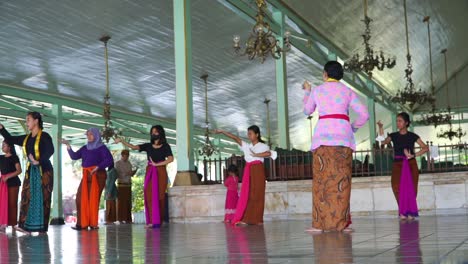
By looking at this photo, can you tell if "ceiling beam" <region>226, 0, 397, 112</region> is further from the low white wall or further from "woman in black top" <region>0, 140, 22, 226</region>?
"woman in black top" <region>0, 140, 22, 226</region>

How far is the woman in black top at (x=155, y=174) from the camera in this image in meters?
8.47

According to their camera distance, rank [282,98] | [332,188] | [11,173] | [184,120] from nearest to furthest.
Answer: [332,188], [11,173], [184,120], [282,98]

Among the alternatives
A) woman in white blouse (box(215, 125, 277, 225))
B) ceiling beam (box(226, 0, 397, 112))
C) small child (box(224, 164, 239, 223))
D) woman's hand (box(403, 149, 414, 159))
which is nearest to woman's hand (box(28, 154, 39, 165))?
woman in white blouse (box(215, 125, 277, 225))

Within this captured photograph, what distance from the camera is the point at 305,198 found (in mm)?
10703

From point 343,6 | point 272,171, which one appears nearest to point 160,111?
point 343,6

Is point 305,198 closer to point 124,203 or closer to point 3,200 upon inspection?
point 124,203

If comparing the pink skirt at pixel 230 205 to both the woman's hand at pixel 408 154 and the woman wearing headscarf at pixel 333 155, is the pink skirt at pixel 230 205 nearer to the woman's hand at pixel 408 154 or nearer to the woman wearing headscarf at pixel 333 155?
the woman's hand at pixel 408 154

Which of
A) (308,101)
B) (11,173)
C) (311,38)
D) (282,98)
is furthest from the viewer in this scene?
(311,38)

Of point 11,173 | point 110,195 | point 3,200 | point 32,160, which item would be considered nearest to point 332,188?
point 32,160

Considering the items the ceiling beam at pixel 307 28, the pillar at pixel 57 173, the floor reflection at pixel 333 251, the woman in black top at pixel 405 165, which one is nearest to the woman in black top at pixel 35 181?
the floor reflection at pixel 333 251

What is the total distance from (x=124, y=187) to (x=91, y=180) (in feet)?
15.8

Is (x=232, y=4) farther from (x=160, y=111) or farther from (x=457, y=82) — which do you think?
(x=457, y=82)

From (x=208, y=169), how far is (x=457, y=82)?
63.8ft

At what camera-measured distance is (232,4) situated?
44.3ft
